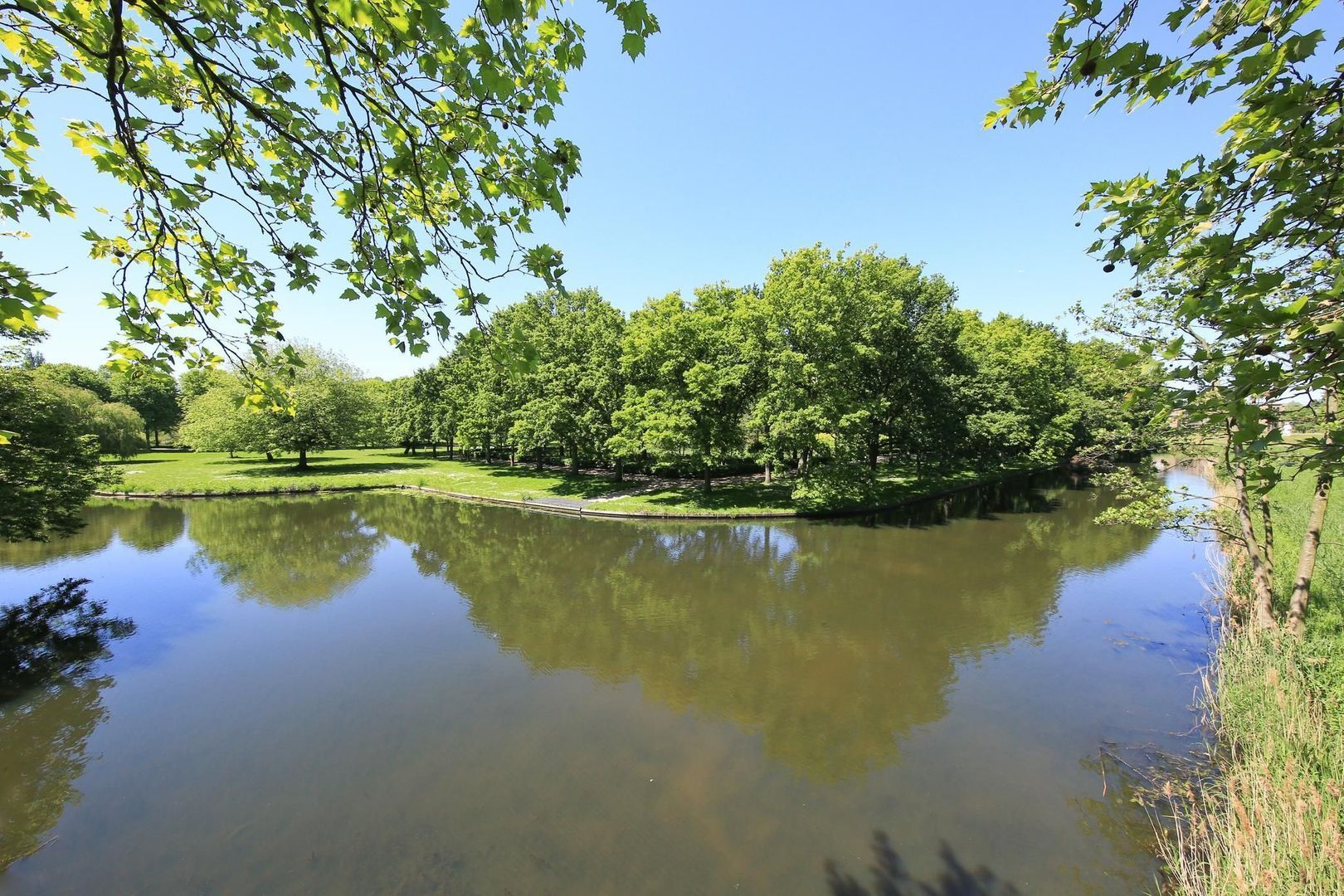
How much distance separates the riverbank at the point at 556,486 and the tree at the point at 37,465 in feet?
48.9

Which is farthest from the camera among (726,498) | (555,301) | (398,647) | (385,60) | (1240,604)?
(555,301)

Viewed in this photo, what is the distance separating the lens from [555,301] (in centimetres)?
3528

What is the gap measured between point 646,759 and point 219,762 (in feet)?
19.4

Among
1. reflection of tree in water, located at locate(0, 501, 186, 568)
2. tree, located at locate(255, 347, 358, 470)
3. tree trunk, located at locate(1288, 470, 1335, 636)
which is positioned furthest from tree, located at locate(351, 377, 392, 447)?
tree trunk, located at locate(1288, 470, 1335, 636)

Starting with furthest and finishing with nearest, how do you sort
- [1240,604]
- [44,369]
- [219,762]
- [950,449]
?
[44,369] < [950,449] < [1240,604] < [219,762]

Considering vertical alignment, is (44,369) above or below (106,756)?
above

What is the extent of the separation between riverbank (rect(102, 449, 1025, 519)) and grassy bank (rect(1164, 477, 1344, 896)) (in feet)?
48.7

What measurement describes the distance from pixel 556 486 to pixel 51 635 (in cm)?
1995

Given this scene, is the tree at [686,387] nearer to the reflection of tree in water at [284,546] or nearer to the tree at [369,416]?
the reflection of tree in water at [284,546]

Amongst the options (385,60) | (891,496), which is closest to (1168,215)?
(385,60)

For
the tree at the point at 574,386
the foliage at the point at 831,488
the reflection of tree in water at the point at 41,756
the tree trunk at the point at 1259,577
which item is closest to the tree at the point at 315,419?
the tree at the point at 574,386

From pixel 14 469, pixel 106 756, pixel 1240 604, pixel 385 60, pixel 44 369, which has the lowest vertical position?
pixel 106 756

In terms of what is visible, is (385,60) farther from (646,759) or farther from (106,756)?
(106,756)

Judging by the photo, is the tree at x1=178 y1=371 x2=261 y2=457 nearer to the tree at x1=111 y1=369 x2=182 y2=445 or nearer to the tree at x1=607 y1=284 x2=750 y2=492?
the tree at x1=111 y1=369 x2=182 y2=445
